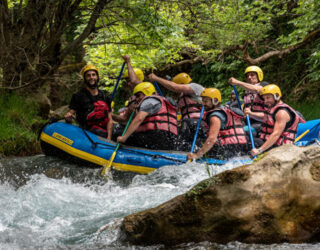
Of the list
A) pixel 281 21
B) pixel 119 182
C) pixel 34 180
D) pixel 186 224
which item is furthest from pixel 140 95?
pixel 281 21

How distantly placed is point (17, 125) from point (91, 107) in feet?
9.70

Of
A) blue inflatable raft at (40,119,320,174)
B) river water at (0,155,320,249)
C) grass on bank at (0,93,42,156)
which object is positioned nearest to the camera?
river water at (0,155,320,249)

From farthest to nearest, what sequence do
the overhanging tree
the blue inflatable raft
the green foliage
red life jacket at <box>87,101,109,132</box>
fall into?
the green foliage → red life jacket at <box>87,101,109,132</box> → the overhanging tree → the blue inflatable raft

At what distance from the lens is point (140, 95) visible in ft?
20.0

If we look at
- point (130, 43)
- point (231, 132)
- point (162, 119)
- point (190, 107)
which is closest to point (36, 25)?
point (130, 43)

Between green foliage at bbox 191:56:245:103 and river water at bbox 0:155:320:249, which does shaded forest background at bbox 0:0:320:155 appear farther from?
river water at bbox 0:155:320:249

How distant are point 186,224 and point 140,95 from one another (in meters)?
3.40

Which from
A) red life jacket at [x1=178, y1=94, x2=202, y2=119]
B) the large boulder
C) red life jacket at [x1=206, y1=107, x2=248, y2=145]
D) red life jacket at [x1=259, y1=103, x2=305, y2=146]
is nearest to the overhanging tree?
red life jacket at [x1=178, y1=94, x2=202, y2=119]

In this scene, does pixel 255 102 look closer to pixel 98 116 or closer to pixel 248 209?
pixel 98 116

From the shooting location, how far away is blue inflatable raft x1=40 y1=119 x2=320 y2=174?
5844 mm

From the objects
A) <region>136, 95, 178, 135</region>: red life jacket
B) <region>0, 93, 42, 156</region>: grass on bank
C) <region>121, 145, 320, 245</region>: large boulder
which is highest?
<region>121, 145, 320, 245</region>: large boulder

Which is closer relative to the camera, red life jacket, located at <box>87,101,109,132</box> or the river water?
the river water

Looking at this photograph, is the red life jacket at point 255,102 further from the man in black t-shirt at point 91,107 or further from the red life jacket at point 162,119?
the man in black t-shirt at point 91,107

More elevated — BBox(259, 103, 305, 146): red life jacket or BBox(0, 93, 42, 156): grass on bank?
BBox(259, 103, 305, 146): red life jacket
